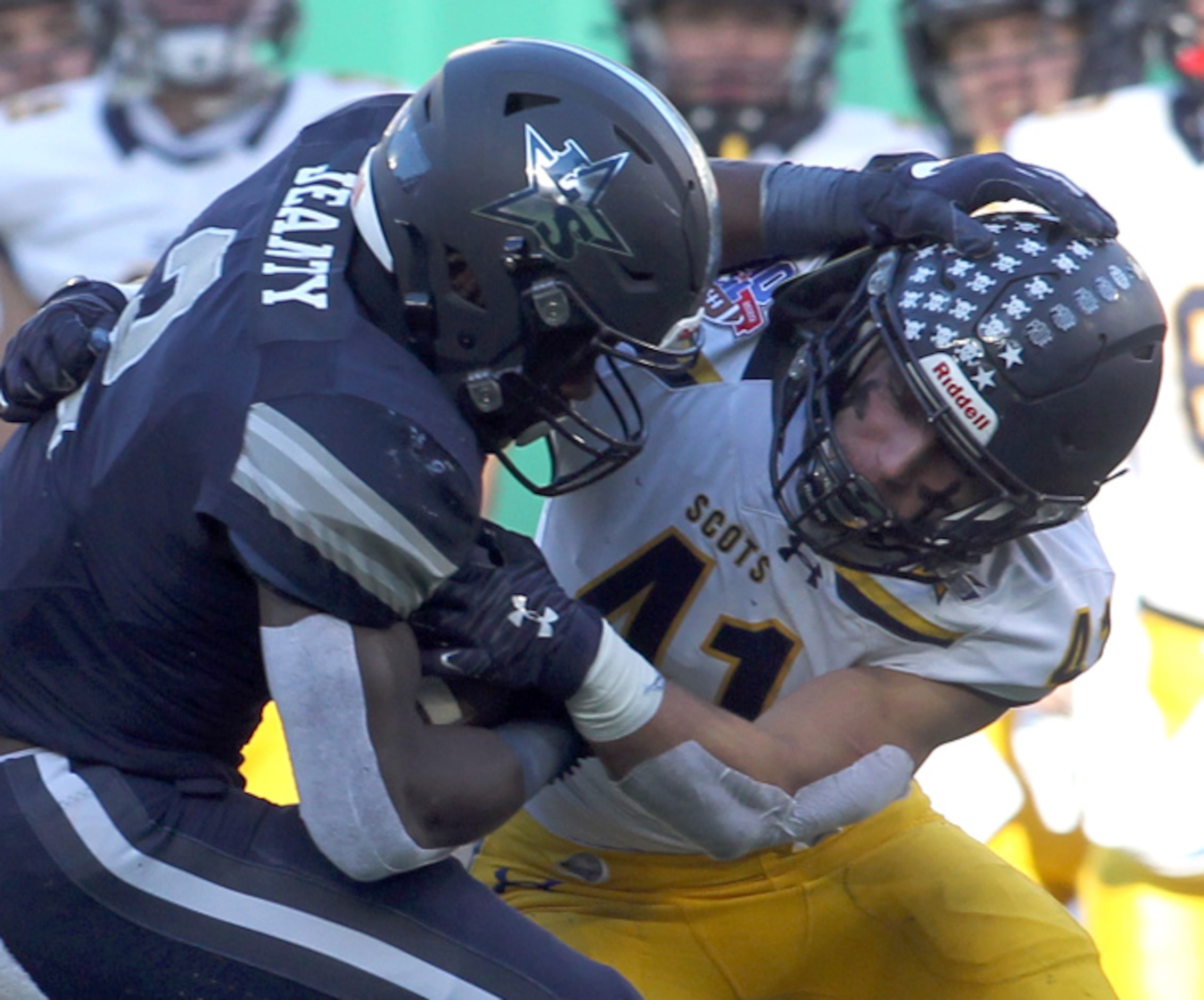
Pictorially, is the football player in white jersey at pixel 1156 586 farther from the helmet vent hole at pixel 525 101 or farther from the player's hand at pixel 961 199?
the helmet vent hole at pixel 525 101

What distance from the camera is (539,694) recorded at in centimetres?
214

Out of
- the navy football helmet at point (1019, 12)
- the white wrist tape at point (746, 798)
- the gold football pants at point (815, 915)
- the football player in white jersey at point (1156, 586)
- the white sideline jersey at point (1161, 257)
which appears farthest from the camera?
the navy football helmet at point (1019, 12)

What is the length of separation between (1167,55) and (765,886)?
2348 millimetres

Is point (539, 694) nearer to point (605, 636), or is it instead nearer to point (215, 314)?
point (605, 636)

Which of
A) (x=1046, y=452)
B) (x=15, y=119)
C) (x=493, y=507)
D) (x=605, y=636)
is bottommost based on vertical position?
(x=493, y=507)

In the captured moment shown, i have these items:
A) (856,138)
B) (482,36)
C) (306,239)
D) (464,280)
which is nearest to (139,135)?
(482,36)

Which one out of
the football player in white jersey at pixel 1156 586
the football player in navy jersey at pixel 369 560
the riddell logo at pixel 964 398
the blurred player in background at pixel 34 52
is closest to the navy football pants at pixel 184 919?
the football player in navy jersey at pixel 369 560

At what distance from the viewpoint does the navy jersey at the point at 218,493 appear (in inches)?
70.6

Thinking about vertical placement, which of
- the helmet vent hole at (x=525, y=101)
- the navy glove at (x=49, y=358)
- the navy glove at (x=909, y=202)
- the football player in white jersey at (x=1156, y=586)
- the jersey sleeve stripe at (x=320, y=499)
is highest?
the helmet vent hole at (x=525, y=101)

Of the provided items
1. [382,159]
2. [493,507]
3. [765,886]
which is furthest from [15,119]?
[765,886]

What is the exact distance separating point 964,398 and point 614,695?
23.2 inches

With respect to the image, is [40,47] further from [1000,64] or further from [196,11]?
[1000,64]

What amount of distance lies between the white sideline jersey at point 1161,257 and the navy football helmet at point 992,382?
5.20 ft

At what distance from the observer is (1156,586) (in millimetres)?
3754
